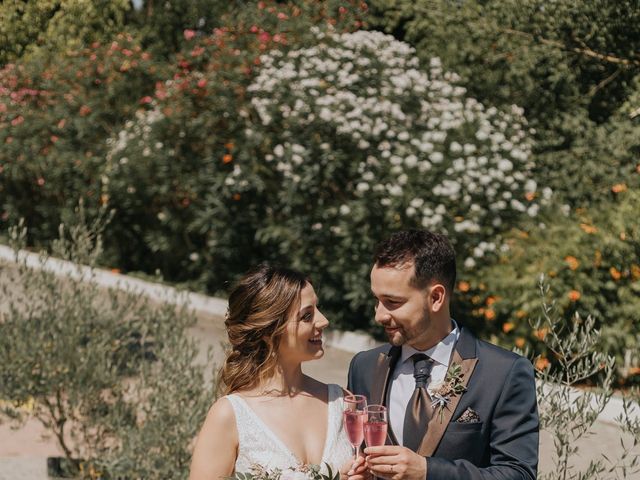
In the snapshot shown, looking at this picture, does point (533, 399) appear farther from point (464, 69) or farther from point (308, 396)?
point (464, 69)

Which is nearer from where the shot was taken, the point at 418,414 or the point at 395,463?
the point at 395,463

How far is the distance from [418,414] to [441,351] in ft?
0.82

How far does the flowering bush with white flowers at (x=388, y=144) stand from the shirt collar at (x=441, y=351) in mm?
5817

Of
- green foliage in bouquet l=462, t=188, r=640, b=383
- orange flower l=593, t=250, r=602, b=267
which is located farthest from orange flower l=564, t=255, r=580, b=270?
orange flower l=593, t=250, r=602, b=267

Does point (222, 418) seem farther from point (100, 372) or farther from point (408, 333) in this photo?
point (100, 372)

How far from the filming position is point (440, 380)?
3.04 m

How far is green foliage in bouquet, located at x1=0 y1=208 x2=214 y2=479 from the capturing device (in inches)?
217

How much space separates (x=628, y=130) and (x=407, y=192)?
2.62 metres

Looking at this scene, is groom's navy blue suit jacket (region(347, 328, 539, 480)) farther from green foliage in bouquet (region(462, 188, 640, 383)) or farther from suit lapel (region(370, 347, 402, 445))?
green foliage in bouquet (region(462, 188, 640, 383))

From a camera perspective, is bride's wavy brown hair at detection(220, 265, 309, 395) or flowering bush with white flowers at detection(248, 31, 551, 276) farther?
flowering bush with white flowers at detection(248, 31, 551, 276)

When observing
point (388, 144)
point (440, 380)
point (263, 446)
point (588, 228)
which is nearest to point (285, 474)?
point (263, 446)

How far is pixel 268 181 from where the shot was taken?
10820mm

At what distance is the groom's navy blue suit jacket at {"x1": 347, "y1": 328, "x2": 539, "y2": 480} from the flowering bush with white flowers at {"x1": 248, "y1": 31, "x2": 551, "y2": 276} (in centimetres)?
594

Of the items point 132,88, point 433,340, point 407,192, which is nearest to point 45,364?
point 433,340
